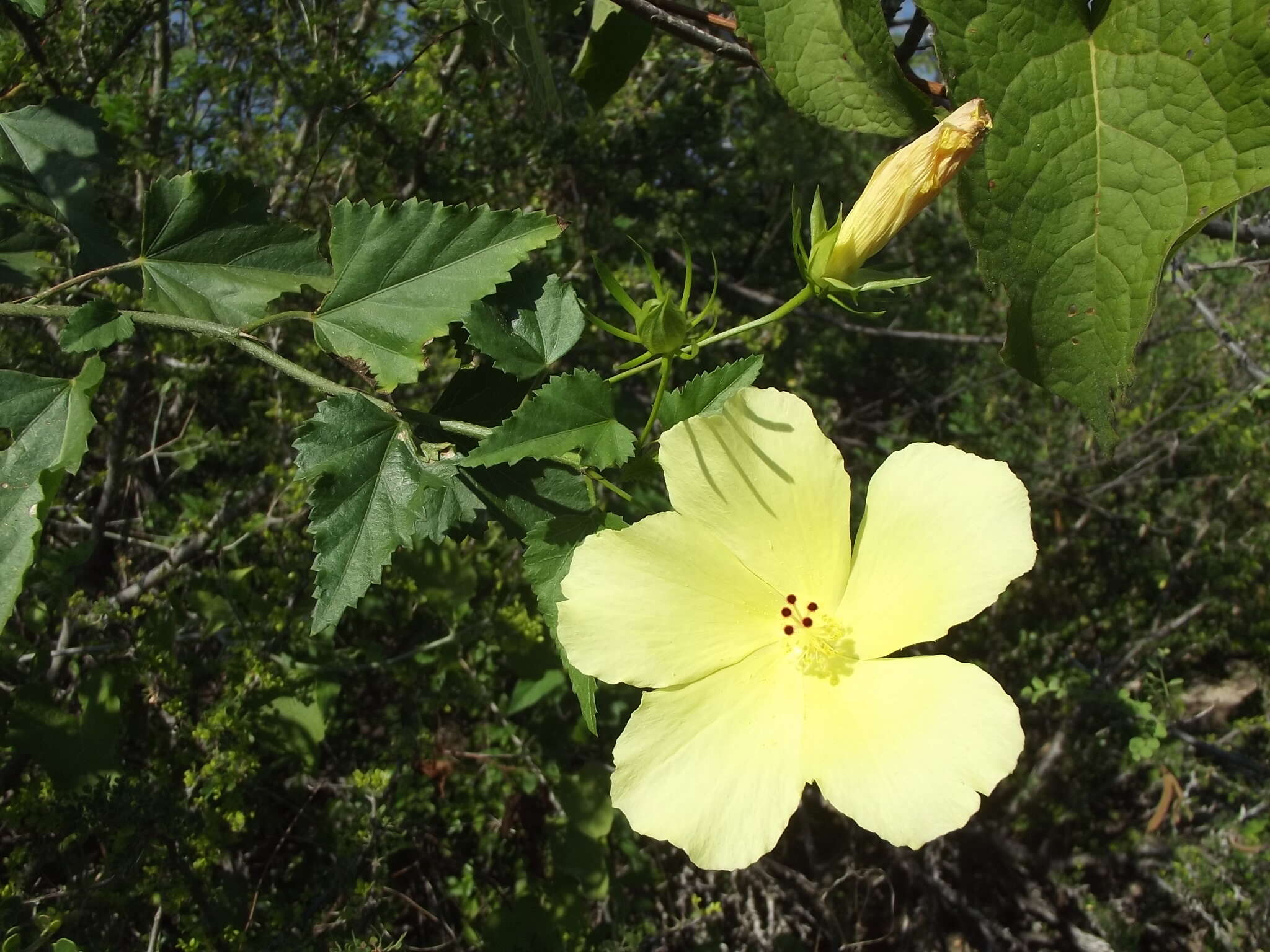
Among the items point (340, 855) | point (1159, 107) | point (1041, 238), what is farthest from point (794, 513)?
point (340, 855)

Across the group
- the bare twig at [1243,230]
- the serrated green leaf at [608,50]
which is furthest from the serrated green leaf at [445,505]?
the bare twig at [1243,230]

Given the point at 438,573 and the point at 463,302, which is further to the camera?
the point at 438,573

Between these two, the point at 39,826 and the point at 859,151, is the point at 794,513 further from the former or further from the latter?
the point at 859,151

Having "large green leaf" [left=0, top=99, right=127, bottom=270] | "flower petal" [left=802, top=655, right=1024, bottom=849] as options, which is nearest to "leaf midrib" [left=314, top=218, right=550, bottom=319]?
"large green leaf" [left=0, top=99, right=127, bottom=270]

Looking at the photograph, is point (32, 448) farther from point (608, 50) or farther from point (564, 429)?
point (608, 50)

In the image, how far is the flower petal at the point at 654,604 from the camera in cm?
103

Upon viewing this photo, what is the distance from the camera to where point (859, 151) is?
3.83 m

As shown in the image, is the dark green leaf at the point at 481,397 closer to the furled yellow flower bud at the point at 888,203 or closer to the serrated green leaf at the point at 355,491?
the serrated green leaf at the point at 355,491

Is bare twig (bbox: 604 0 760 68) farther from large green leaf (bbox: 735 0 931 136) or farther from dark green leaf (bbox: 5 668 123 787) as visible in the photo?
dark green leaf (bbox: 5 668 123 787)

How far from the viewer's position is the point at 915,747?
1021 mm

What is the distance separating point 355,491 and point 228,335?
0.93 feet

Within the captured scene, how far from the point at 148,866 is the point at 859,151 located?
11.5 feet

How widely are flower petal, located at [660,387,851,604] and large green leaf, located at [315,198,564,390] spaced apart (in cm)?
36

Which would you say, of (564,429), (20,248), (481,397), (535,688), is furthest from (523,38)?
(535,688)
